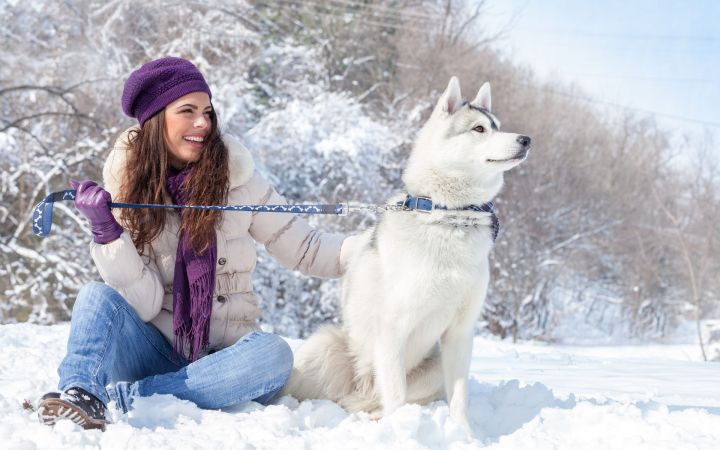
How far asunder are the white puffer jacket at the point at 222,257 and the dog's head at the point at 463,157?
0.64 metres

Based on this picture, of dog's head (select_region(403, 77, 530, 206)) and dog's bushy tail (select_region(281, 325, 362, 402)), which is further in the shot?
dog's bushy tail (select_region(281, 325, 362, 402))

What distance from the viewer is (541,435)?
7.00 ft

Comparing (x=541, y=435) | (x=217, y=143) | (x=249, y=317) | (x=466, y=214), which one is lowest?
(x=541, y=435)

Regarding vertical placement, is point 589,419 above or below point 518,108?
below

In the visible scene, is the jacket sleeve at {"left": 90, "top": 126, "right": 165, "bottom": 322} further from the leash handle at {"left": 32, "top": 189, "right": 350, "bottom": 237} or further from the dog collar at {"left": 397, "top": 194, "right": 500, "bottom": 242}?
the dog collar at {"left": 397, "top": 194, "right": 500, "bottom": 242}

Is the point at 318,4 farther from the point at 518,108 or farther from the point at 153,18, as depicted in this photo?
the point at 518,108

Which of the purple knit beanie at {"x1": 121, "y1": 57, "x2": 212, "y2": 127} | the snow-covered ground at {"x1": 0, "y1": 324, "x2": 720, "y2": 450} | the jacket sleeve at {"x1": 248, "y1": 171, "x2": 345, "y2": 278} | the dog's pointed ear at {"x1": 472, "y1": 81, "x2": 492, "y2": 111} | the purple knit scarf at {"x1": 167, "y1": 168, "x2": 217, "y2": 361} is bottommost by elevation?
the snow-covered ground at {"x1": 0, "y1": 324, "x2": 720, "y2": 450}

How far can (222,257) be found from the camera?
2.48 meters

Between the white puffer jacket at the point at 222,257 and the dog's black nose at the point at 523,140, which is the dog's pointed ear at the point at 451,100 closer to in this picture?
the dog's black nose at the point at 523,140

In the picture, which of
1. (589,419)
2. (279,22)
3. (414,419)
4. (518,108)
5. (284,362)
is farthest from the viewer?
(518,108)

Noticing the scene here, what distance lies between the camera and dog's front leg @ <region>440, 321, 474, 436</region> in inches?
92.4

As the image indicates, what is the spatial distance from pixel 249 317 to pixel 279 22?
11799 millimetres

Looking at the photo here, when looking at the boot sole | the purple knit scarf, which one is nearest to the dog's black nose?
the purple knit scarf

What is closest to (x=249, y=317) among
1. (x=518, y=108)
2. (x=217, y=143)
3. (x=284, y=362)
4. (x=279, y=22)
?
(x=284, y=362)
